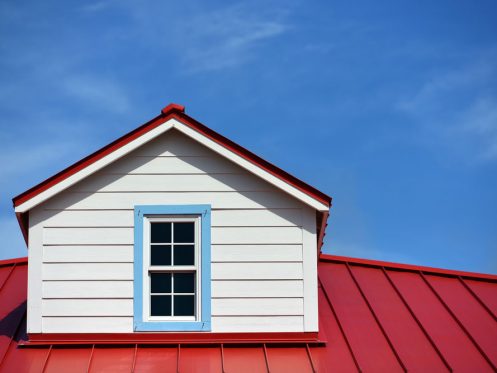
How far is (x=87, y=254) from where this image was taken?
46.1 ft

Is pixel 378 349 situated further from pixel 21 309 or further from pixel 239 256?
pixel 21 309

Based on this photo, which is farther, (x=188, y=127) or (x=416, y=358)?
(x=188, y=127)

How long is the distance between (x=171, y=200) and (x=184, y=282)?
1.39 metres

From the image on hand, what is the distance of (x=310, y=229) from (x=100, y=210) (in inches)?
139

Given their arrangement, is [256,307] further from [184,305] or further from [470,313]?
[470,313]

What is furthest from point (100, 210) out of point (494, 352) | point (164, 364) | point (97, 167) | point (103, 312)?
point (494, 352)

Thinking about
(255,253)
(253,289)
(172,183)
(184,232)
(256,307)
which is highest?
(172,183)

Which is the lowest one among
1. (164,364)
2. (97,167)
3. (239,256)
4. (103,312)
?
(164,364)

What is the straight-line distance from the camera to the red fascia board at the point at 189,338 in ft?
44.7

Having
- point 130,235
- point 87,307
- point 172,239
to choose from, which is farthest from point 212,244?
point 87,307

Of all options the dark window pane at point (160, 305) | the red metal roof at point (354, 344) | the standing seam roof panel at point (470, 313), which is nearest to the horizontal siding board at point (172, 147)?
the dark window pane at point (160, 305)

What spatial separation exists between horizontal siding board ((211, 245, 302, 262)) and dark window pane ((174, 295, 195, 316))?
771mm

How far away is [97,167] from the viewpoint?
1412cm

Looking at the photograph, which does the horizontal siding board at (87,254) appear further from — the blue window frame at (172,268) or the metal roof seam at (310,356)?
the metal roof seam at (310,356)
